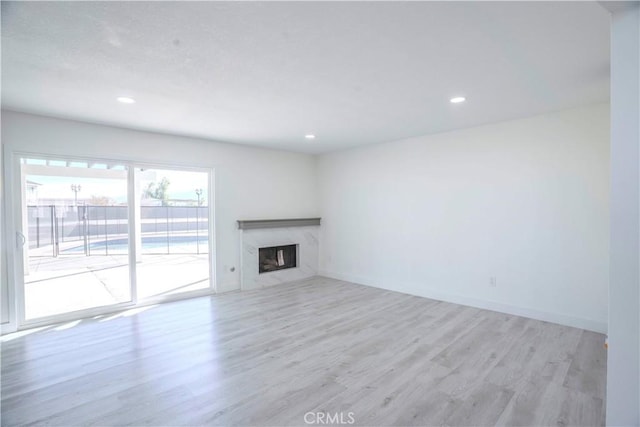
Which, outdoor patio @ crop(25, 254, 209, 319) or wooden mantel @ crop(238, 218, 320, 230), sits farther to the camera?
wooden mantel @ crop(238, 218, 320, 230)

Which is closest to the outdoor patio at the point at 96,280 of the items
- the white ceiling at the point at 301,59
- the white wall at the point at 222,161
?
the white wall at the point at 222,161

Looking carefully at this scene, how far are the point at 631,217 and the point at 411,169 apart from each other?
3.61 meters

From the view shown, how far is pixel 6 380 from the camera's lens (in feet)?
8.25

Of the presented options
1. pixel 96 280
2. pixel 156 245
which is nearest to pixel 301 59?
pixel 156 245

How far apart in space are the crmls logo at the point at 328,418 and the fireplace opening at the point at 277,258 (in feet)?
12.1

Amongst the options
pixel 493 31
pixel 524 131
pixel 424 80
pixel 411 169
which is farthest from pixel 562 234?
pixel 493 31

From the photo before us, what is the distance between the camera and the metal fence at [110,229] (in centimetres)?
383

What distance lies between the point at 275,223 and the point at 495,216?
3.52 m

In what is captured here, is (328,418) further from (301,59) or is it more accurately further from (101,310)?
(101,310)

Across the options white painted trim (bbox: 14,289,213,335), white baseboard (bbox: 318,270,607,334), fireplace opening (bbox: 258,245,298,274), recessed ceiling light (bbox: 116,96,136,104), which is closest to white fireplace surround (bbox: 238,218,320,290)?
fireplace opening (bbox: 258,245,298,274)

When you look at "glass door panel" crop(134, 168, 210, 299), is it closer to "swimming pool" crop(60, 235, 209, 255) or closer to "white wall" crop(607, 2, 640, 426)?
"swimming pool" crop(60, 235, 209, 255)

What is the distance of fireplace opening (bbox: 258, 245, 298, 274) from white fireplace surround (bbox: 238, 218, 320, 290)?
11 centimetres

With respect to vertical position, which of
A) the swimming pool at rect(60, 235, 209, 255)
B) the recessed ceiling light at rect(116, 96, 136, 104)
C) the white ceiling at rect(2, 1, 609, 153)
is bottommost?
the swimming pool at rect(60, 235, 209, 255)

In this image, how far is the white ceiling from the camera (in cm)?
177
